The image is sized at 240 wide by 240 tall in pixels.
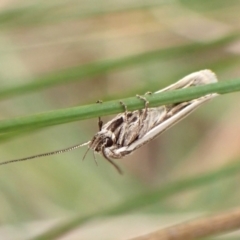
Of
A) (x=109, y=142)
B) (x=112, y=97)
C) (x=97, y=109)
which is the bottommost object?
(x=97, y=109)

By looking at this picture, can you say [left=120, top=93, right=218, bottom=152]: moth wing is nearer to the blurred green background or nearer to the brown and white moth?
the brown and white moth

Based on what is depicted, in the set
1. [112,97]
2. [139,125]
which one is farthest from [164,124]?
[112,97]

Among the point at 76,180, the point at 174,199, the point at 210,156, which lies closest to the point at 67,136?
the point at 76,180

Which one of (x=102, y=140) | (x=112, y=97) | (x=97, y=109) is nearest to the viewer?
(x=97, y=109)

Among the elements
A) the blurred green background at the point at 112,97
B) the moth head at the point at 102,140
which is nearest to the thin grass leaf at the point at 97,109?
the moth head at the point at 102,140

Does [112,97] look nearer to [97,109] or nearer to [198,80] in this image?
[198,80]

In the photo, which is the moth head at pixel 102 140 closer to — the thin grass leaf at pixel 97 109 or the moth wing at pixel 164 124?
the moth wing at pixel 164 124
